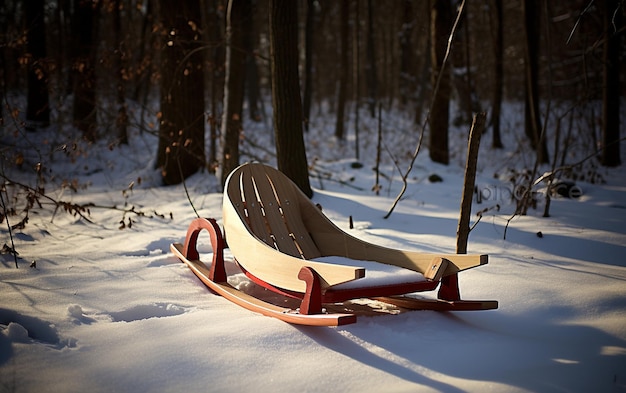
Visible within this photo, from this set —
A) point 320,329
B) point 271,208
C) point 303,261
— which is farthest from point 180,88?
point 320,329

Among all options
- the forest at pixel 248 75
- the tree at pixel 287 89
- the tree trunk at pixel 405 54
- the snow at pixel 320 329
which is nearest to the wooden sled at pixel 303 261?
the snow at pixel 320 329

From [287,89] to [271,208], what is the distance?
98.1 inches

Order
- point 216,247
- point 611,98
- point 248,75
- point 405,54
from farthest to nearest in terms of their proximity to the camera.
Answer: point 405,54 → point 248,75 → point 611,98 → point 216,247

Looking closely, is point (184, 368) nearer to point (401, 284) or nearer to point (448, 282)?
point (401, 284)

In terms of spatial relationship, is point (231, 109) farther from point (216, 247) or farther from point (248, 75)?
point (248, 75)

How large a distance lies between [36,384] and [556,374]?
270 cm

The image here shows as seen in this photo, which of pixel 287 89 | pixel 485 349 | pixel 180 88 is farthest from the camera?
pixel 180 88

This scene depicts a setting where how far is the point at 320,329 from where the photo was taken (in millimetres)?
3361

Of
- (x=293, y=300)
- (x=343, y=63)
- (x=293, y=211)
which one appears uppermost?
(x=343, y=63)

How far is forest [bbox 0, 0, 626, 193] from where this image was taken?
267 inches

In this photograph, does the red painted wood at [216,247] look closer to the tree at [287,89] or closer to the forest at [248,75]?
the forest at [248,75]

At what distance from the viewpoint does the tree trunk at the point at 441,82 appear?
1055cm

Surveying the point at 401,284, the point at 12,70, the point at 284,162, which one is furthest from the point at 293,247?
the point at 12,70

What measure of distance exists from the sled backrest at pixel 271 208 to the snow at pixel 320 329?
70cm
